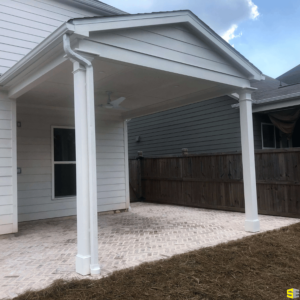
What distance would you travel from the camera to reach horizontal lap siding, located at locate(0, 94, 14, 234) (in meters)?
5.71

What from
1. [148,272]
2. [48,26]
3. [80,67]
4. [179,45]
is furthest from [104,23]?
[48,26]

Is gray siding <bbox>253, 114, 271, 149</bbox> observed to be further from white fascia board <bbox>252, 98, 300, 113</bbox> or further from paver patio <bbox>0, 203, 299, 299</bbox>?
paver patio <bbox>0, 203, 299, 299</bbox>

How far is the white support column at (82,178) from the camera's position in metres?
3.61

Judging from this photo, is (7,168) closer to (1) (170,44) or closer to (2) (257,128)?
(1) (170,44)

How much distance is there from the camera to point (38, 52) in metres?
4.23

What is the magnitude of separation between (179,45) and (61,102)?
3121mm

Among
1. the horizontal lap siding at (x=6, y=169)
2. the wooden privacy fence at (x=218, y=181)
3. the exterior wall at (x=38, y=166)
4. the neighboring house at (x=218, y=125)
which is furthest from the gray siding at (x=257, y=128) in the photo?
the horizontal lap siding at (x=6, y=169)

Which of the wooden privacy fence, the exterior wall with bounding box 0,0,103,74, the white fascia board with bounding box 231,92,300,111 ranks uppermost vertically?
the exterior wall with bounding box 0,0,103,74

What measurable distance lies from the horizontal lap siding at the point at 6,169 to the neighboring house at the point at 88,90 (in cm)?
2

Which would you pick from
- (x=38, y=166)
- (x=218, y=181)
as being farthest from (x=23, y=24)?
(x=218, y=181)

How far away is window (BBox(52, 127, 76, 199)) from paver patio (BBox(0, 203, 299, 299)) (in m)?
0.67

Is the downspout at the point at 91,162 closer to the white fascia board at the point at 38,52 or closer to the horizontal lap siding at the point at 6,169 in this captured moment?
the white fascia board at the point at 38,52

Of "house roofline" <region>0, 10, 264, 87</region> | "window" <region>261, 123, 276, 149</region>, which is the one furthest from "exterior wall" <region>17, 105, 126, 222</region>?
"window" <region>261, 123, 276, 149</region>

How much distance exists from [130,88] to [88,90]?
215 cm
